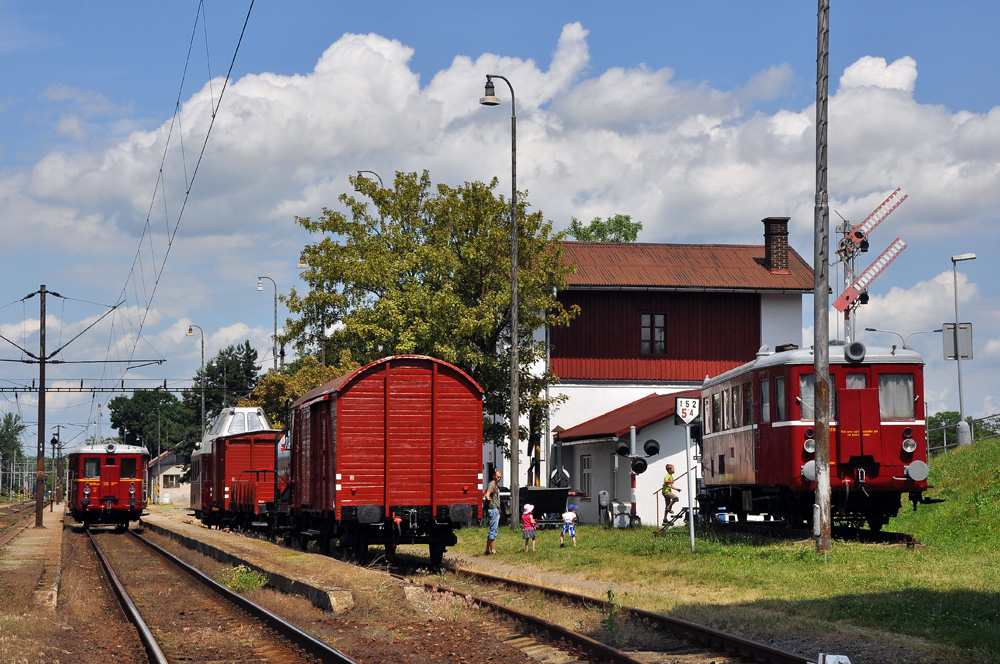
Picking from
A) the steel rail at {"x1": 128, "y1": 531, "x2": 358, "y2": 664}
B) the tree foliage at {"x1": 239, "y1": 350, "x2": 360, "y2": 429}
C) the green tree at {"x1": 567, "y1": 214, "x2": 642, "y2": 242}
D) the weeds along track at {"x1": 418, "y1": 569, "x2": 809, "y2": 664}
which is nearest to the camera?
the weeds along track at {"x1": 418, "y1": 569, "x2": 809, "y2": 664}

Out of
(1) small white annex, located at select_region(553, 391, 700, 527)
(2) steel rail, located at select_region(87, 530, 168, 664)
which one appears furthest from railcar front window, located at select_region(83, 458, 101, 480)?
(2) steel rail, located at select_region(87, 530, 168, 664)

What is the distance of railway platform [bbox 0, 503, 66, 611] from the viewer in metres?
16.9

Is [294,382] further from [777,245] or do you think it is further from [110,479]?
[777,245]

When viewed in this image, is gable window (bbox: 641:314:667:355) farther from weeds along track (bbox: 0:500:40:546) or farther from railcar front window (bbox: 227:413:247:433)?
weeds along track (bbox: 0:500:40:546)

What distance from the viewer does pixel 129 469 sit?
132 ft

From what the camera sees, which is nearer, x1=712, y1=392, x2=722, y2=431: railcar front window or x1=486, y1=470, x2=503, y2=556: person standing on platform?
x1=486, y1=470, x2=503, y2=556: person standing on platform

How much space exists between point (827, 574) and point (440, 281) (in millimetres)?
22129

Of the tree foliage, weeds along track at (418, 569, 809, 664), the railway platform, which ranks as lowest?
the railway platform

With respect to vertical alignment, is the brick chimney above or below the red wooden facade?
above

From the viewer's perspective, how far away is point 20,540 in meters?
32.5

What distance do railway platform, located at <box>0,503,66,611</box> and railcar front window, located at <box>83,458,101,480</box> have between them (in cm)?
423

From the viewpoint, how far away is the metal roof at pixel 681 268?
144ft

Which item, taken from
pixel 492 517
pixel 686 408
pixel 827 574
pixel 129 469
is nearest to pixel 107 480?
pixel 129 469

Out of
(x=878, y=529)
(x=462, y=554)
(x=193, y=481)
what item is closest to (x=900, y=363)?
(x=878, y=529)
